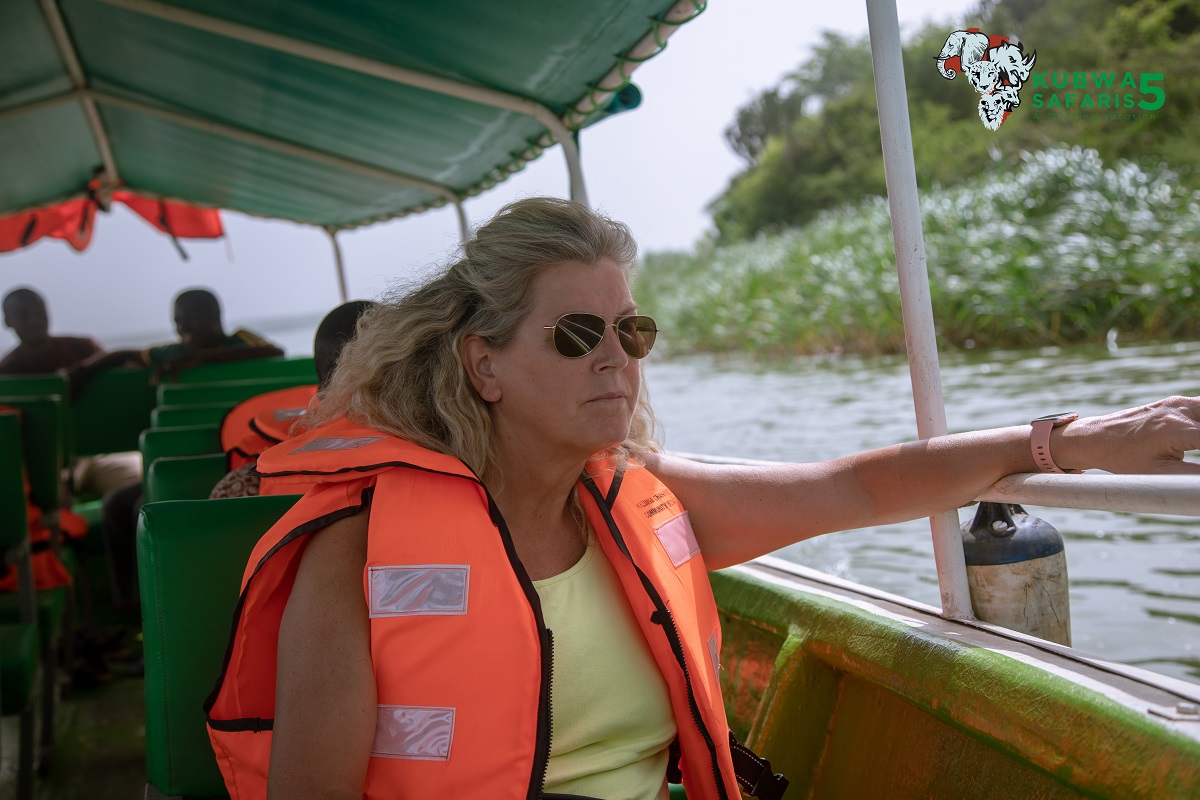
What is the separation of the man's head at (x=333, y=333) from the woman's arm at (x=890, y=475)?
0.84 metres

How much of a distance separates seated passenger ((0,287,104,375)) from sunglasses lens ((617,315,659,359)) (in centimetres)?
468

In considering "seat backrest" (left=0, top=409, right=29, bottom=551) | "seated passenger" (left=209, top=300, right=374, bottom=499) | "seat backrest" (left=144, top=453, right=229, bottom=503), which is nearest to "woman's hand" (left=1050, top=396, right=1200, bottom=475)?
"seated passenger" (left=209, top=300, right=374, bottom=499)

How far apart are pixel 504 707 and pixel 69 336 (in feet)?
16.3

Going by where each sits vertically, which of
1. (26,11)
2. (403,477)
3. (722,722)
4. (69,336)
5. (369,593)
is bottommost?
(722,722)

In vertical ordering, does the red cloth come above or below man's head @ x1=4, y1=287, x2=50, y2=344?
above

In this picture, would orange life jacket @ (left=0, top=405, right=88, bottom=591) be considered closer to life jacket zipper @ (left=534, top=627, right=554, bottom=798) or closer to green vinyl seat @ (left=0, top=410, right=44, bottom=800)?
green vinyl seat @ (left=0, top=410, right=44, bottom=800)

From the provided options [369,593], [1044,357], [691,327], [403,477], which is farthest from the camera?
[691,327]

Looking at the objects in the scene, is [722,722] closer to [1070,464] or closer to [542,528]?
[542,528]

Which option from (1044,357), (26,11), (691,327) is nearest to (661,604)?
(26,11)

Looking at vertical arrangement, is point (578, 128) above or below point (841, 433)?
above

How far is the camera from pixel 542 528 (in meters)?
1.50

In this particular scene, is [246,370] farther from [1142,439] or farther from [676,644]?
[1142,439]

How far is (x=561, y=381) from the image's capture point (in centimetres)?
142

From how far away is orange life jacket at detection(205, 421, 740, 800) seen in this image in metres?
1.20
